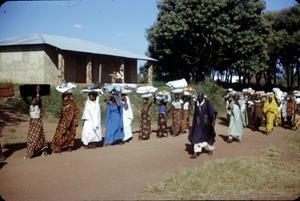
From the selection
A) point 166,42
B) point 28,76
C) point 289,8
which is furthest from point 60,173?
point 289,8

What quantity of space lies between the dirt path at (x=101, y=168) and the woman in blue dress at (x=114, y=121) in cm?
42

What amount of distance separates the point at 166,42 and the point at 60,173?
75.8ft

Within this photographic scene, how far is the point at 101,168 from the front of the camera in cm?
751

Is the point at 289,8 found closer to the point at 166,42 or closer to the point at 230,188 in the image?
the point at 166,42

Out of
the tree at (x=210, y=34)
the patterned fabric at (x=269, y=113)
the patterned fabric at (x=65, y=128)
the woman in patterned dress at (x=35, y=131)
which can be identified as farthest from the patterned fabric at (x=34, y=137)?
the tree at (x=210, y=34)

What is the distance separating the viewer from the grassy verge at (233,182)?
18.3ft

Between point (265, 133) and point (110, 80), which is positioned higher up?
point (110, 80)

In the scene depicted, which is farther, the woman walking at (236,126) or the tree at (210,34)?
the tree at (210,34)

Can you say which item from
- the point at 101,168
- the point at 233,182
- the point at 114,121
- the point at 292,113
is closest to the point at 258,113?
the point at 292,113

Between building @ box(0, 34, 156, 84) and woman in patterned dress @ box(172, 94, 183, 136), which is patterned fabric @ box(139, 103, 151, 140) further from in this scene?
building @ box(0, 34, 156, 84)

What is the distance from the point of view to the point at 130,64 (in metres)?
31.0

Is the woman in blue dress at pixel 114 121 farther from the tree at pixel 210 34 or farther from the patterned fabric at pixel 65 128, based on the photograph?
the tree at pixel 210 34

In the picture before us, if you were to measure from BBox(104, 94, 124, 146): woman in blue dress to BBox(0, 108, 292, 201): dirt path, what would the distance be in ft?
1.38

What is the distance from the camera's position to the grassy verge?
18.3ft
